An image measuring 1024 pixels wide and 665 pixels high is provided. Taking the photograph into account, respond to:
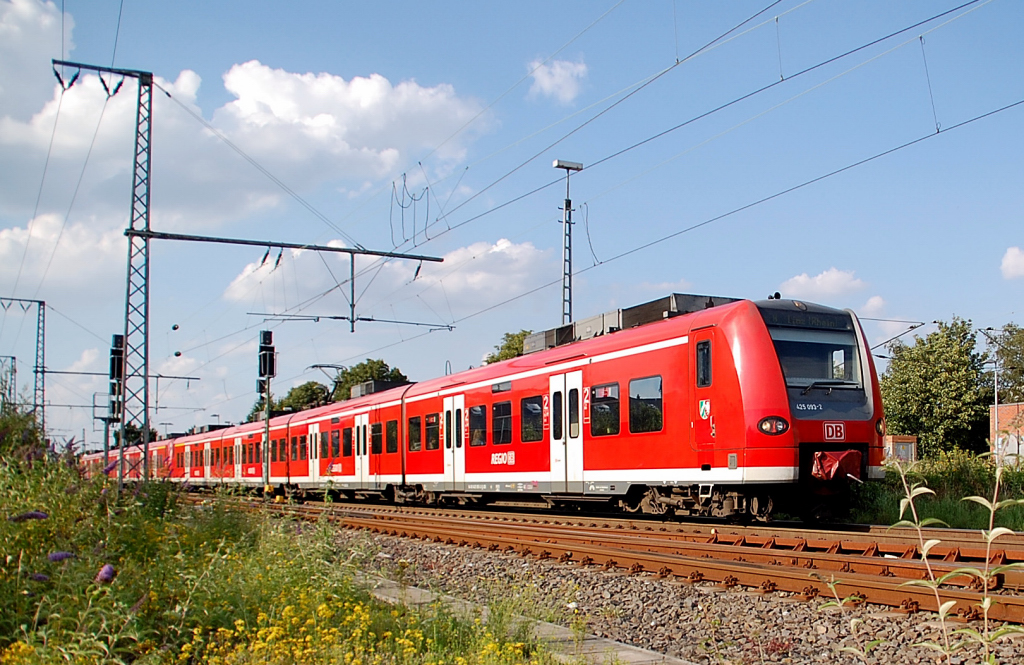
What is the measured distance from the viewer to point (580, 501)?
1652cm

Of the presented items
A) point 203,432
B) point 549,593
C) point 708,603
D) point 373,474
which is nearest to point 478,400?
point 373,474

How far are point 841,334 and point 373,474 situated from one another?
52.3 feet

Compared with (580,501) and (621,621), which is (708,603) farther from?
(580,501)

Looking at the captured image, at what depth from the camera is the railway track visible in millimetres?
7273

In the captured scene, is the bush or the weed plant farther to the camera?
the bush

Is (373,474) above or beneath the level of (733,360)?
beneath

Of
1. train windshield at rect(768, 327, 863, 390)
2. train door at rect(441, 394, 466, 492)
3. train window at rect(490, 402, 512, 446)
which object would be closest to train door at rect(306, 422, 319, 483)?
train door at rect(441, 394, 466, 492)

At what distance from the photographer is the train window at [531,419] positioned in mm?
17203

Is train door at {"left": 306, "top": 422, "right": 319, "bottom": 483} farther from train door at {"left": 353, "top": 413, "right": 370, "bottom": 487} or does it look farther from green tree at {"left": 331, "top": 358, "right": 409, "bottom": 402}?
green tree at {"left": 331, "top": 358, "right": 409, "bottom": 402}

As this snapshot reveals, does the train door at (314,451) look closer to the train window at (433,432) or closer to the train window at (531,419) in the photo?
the train window at (433,432)

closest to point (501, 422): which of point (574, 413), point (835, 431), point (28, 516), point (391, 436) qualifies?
point (574, 413)

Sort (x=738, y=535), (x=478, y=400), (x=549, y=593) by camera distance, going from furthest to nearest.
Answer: (x=478, y=400)
(x=738, y=535)
(x=549, y=593)

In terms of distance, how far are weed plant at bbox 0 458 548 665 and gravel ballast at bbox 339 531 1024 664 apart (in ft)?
3.77

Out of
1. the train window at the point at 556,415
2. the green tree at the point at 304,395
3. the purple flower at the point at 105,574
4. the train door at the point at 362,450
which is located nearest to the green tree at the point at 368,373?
the green tree at the point at 304,395
